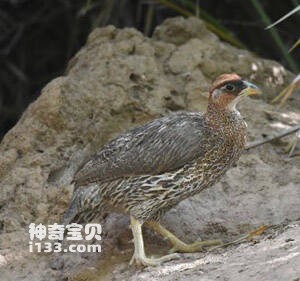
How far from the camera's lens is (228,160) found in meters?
6.42

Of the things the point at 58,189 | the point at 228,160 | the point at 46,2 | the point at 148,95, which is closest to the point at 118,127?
the point at 148,95

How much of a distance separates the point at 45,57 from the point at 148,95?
397 cm

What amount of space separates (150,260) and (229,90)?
1366 millimetres

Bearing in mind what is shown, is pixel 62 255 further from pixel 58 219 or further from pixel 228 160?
pixel 228 160

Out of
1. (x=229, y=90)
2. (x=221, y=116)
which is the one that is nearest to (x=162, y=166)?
(x=221, y=116)

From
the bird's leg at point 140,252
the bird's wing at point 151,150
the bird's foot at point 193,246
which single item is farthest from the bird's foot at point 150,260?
the bird's wing at point 151,150

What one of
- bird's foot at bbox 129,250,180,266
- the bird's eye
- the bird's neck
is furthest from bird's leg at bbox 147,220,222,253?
the bird's eye

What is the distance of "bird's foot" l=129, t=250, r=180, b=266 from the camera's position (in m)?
6.15

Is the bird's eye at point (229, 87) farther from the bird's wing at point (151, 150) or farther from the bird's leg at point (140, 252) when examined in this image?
the bird's leg at point (140, 252)

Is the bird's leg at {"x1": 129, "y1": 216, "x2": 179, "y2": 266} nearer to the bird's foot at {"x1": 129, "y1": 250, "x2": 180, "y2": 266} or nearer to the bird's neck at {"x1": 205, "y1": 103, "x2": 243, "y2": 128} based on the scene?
the bird's foot at {"x1": 129, "y1": 250, "x2": 180, "y2": 266}

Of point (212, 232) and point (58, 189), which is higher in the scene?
point (58, 189)

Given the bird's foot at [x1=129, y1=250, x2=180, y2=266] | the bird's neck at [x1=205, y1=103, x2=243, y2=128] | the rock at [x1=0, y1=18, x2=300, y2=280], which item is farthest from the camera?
the rock at [x1=0, y1=18, x2=300, y2=280]

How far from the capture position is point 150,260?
6172 millimetres

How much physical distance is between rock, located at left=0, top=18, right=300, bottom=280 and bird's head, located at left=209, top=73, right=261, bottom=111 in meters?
0.81
